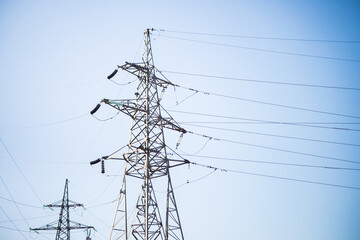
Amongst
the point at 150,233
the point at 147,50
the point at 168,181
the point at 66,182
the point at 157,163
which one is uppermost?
the point at 147,50

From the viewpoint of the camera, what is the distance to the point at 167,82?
15680 mm

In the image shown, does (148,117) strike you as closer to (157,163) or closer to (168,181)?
(157,163)

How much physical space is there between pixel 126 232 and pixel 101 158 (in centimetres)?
377

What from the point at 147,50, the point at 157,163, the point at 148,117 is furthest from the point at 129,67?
the point at 157,163

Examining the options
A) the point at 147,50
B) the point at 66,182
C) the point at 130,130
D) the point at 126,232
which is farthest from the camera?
the point at 66,182

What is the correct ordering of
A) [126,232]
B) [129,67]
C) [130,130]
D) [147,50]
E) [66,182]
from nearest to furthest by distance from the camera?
[126,232] → [130,130] → [129,67] → [147,50] → [66,182]

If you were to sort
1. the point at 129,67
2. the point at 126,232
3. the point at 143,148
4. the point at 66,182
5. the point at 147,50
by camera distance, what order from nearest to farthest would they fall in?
the point at 126,232 → the point at 143,148 → the point at 129,67 → the point at 147,50 → the point at 66,182

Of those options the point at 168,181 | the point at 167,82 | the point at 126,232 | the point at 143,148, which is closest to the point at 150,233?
the point at 126,232

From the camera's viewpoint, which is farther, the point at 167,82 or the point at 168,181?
the point at 167,82

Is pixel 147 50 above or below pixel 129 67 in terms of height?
above

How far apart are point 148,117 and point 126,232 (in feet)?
18.5

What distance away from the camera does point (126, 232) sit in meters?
11.9

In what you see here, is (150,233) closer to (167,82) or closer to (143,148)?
(143,148)

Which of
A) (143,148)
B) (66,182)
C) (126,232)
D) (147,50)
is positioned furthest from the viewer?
(66,182)
